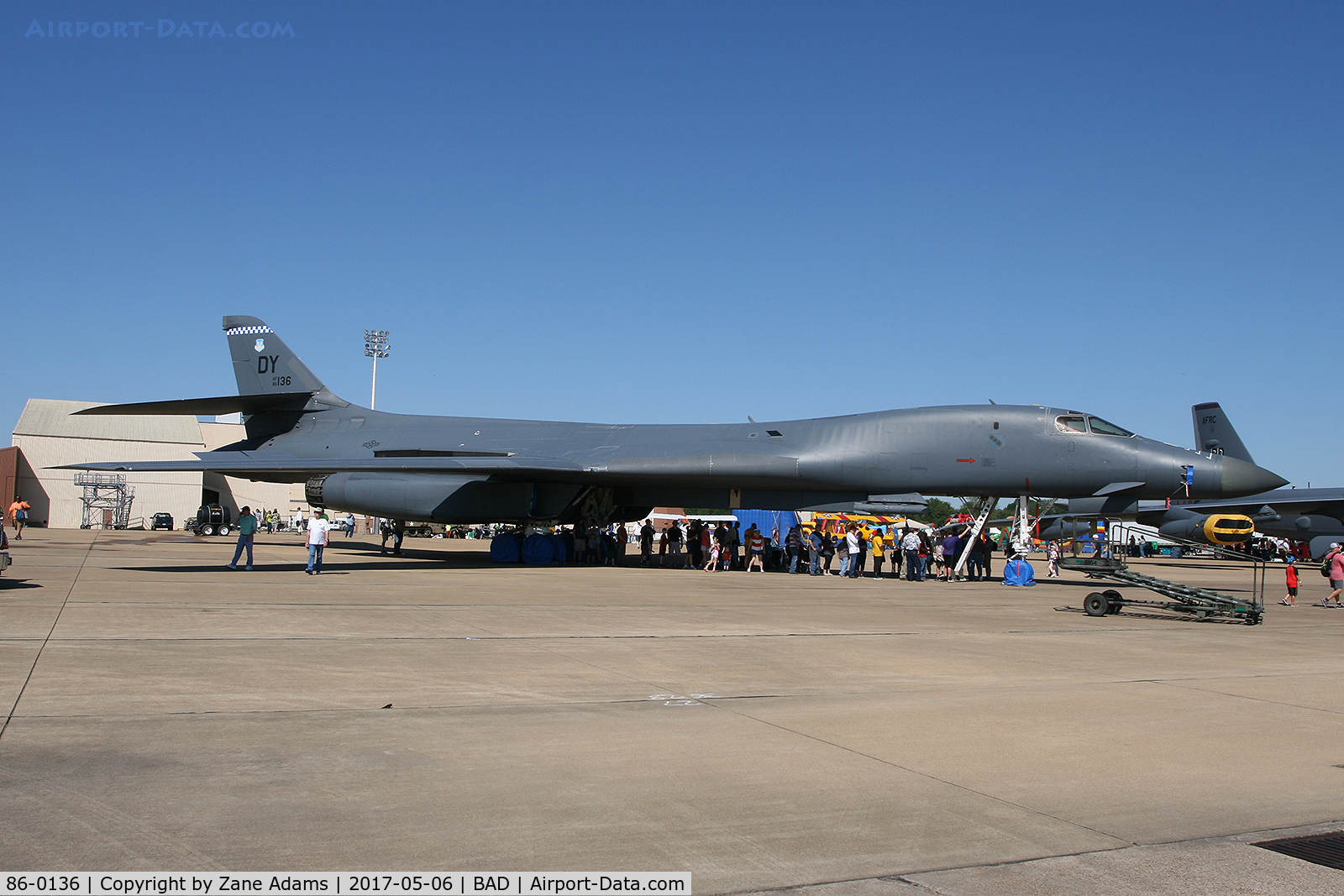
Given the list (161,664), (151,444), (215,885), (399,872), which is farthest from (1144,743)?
(151,444)

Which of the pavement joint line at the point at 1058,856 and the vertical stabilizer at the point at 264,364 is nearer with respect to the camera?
the pavement joint line at the point at 1058,856

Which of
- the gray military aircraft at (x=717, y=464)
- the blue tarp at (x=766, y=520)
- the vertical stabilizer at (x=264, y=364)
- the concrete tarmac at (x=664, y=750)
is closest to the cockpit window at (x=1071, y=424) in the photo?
the gray military aircraft at (x=717, y=464)

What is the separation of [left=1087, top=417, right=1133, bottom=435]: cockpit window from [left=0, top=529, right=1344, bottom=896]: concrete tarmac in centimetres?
811

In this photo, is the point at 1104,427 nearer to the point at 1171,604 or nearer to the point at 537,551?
the point at 1171,604

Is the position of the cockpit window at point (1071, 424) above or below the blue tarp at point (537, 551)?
above

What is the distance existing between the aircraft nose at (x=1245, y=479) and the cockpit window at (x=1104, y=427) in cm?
172

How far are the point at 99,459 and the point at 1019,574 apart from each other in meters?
48.4

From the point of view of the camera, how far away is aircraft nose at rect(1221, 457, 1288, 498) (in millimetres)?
17250

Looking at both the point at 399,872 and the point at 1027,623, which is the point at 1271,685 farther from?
the point at 399,872

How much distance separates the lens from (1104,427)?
59.1ft

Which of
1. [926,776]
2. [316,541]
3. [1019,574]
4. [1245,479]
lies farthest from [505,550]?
[926,776]

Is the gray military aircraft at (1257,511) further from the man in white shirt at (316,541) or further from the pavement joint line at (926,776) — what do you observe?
the pavement joint line at (926,776)

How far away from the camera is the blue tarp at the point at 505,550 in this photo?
21.9m

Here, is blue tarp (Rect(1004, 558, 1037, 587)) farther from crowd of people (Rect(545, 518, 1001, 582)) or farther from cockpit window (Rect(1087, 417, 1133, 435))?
cockpit window (Rect(1087, 417, 1133, 435))
